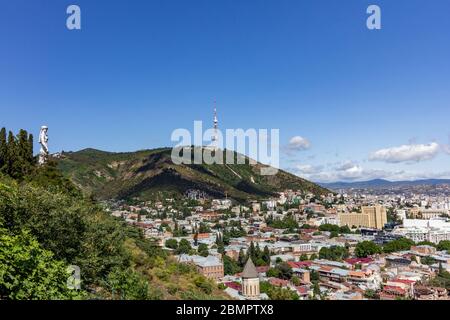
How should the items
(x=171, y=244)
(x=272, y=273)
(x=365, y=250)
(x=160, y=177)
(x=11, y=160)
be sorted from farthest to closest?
(x=160, y=177) → (x=365, y=250) → (x=171, y=244) → (x=272, y=273) → (x=11, y=160)

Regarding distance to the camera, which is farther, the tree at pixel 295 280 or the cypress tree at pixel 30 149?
the tree at pixel 295 280

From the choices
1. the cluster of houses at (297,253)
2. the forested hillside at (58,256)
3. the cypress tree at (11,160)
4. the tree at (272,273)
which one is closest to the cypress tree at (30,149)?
the cypress tree at (11,160)

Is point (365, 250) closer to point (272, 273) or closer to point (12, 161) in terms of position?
point (272, 273)

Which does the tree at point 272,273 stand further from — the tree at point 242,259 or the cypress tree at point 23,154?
the cypress tree at point 23,154

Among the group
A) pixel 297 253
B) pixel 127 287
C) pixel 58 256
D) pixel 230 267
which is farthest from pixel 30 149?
pixel 297 253

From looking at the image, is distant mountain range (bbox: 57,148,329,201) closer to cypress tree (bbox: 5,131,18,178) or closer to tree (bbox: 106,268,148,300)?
cypress tree (bbox: 5,131,18,178)

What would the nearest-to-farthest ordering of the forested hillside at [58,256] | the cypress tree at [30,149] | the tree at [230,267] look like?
the forested hillside at [58,256], the cypress tree at [30,149], the tree at [230,267]

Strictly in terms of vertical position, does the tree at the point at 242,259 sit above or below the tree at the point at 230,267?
above
